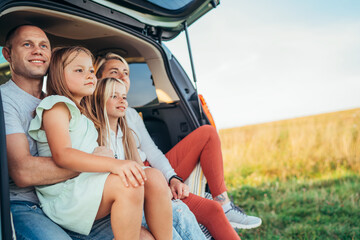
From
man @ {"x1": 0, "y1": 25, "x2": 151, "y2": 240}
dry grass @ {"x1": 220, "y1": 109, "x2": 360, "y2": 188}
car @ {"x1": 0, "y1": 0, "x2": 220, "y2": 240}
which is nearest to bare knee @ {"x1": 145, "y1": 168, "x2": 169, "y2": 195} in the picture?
man @ {"x1": 0, "y1": 25, "x2": 151, "y2": 240}

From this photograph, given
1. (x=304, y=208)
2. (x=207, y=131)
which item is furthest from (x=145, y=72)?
(x=304, y=208)

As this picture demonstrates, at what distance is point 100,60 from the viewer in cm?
237

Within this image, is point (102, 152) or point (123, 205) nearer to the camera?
point (123, 205)

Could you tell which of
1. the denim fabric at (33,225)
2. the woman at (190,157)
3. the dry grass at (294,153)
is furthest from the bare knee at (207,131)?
the dry grass at (294,153)

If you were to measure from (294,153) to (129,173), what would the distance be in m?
5.05

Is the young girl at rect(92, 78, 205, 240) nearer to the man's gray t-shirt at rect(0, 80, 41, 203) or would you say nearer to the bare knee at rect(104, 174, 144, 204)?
the man's gray t-shirt at rect(0, 80, 41, 203)

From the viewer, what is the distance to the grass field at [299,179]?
3283 millimetres

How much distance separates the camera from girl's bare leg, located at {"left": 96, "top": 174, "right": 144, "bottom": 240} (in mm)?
1283

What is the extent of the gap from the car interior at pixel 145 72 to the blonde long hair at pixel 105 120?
381 mm

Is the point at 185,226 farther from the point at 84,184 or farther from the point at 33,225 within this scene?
the point at 33,225

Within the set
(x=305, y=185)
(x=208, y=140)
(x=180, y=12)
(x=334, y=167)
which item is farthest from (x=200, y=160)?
(x=334, y=167)

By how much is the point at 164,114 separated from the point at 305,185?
2982mm

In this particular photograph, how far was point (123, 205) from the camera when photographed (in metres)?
1.28

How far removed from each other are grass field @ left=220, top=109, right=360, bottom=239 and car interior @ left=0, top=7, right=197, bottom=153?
136cm
